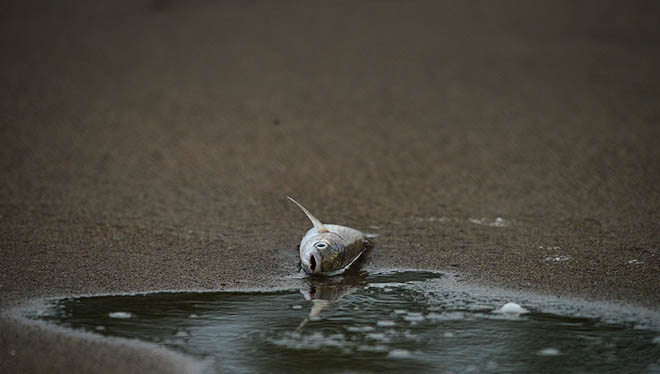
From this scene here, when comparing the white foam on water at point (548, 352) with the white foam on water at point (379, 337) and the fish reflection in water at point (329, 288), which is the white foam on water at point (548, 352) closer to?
the white foam on water at point (379, 337)

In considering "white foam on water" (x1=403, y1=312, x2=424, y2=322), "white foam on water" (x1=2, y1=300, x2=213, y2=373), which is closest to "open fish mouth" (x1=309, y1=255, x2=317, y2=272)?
"white foam on water" (x1=403, y1=312, x2=424, y2=322)

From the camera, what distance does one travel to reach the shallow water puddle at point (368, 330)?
9.07 feet

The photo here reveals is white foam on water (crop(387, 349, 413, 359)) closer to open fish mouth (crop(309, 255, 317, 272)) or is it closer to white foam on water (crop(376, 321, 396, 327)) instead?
white foam on water (crop(376, 321, 396, 327))

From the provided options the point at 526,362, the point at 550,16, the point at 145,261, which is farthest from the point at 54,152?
the point at 550,16

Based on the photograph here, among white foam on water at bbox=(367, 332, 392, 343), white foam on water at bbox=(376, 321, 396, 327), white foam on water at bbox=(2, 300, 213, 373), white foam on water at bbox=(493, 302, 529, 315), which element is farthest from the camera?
white foam on water at bbox=(493, 302, 529, 315)

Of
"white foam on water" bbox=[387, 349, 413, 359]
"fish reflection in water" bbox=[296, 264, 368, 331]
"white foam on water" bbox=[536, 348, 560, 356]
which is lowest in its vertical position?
"white foam on water" bbox=[536, 348, 560, 356]

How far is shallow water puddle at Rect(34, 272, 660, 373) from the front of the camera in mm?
2764

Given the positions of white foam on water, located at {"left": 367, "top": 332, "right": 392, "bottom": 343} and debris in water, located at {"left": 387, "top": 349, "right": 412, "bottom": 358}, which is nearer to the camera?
debris in water, located at {"left": 387, "top": 349, "right": 412, "bottom": 358}

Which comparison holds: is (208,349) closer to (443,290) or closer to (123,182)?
(443,290)

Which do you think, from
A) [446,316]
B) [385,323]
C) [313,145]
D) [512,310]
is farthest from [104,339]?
[313,145]

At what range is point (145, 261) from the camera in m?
3.80

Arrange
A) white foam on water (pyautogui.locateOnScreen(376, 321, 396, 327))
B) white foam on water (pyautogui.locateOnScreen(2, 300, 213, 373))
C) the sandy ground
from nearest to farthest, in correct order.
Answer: white foam on water (pyautogui.locateOnScreen(2, 300, 213, 373)) → white foam on water (pyautogui.locateOnScreen(376, 321, 396, 327)) → the sandy ground

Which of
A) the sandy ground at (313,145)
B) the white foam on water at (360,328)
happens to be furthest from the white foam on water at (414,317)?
the sandy ground at (313,145)

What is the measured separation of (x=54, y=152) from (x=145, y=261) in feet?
7.53
